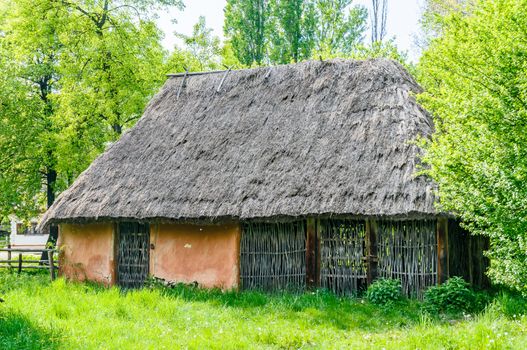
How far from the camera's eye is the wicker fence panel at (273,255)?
37.8ft

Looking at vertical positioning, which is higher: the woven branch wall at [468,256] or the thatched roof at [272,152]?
the thatched roof at [272,152]

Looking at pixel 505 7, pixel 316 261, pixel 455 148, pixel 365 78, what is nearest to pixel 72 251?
pixel 316 261

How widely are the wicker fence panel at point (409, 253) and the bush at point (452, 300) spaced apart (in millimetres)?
687

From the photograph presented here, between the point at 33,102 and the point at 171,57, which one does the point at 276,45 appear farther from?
the point at 33,102

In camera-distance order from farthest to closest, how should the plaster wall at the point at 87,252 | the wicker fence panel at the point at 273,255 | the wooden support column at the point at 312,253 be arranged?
the plaster wall at the point at 87,252 < the wicker fence panel at the point at 273,255 < the wooden support column at the point at 312,253

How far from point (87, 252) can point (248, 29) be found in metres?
18.0

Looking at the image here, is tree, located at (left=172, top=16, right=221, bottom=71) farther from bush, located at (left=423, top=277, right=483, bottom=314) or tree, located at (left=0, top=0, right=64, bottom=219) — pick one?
bush, located at (left=423, top=277, right=483, bottom=314)

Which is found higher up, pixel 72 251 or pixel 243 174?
pixel 243 174

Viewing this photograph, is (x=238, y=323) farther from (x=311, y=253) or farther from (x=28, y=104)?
(x=28, y=104)

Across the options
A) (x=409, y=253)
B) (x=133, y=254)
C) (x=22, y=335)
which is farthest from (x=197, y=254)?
(x=22, y=335)

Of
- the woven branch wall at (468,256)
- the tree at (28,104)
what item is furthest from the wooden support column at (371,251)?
the tree at (28,104)

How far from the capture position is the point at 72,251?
13680mm

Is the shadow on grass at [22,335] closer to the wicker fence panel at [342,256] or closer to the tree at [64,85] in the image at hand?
the wicker fence panel at [342,256]

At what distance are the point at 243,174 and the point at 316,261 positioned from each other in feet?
7.59
